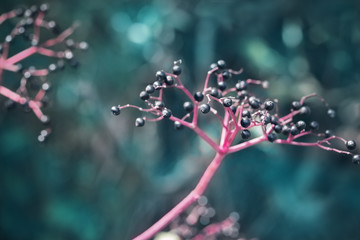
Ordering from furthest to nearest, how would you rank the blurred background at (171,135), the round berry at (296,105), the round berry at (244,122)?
1. the blurred background at (171,135)
2. the round berry at (296,105)
3. the round berry at (244,122)

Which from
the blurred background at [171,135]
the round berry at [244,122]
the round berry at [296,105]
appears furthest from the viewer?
the blurred background at [171,135]

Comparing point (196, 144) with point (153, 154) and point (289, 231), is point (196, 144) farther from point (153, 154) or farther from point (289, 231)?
point (289, 231)

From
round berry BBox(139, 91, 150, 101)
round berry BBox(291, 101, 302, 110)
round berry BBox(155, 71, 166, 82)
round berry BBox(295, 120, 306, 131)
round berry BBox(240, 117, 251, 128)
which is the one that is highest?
round berry BBox(155, 71, 166, 82)

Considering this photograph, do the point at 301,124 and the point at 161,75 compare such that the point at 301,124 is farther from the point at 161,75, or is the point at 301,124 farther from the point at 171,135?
the point at 171,135

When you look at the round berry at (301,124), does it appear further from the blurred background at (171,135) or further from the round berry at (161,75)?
the blurred background at (171,135)

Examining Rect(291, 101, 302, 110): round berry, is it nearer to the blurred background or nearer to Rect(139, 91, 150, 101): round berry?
Rect(139, 91, 150, 101): round berry

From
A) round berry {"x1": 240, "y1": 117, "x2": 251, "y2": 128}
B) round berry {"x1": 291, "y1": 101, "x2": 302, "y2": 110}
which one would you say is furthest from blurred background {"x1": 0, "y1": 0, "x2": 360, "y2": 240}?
round berry {"x1": 240, "y1": 117, "x2": 251, "y2": 128}

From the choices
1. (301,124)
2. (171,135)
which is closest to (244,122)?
(301,124)

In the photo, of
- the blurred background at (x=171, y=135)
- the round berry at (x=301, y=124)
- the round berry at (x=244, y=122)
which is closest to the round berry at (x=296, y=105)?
the round berry at (x=301, y=124)
